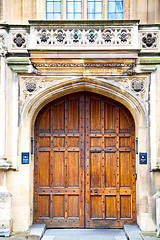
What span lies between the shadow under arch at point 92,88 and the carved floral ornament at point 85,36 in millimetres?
853

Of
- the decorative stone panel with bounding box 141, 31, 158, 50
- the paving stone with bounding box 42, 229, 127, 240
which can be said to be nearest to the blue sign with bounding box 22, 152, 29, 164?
the paving stone with bounding box 42, 229, 127, 240

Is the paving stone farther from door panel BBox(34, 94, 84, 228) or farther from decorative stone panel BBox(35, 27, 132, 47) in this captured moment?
decorative stone panel BBox(35, 27, 132, 47)

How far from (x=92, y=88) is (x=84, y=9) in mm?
1969

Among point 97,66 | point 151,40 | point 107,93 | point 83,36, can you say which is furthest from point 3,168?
point 151,40

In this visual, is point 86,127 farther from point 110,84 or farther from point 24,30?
point 24,30

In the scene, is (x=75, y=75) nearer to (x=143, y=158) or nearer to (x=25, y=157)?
(x=25, y=157)

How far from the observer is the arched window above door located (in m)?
7.52

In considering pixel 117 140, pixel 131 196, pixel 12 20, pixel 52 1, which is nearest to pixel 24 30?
pixel 12 20

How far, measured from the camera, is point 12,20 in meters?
7.28

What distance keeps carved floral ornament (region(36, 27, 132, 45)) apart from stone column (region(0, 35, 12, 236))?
3.21 feet

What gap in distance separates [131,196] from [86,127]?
6.43 feet

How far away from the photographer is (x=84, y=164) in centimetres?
750

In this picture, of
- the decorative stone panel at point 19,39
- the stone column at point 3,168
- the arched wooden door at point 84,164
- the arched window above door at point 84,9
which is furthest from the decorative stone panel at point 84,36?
the arched wooden door at point 84,164

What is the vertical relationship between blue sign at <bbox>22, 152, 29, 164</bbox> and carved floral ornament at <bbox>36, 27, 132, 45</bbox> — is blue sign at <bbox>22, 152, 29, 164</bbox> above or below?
below
